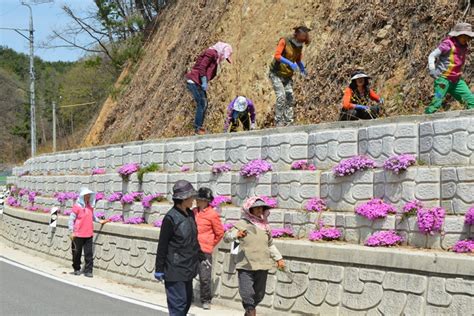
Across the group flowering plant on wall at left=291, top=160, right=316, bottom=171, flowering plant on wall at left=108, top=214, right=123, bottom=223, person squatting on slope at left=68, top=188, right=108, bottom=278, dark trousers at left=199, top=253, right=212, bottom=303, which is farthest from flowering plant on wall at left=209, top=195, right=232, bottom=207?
person squatting on slope at left=68, top=188, right=108, bottom=278

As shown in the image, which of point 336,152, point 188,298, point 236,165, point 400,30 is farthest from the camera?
point 400,30

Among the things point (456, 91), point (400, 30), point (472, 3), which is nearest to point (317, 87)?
point (400, 30)

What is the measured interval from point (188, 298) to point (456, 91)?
5.01 metres

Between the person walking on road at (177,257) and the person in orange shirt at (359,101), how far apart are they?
4207 mm

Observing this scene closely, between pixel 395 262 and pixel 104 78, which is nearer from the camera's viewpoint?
pixel 395 262

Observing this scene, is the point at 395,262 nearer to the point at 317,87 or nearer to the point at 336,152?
the point at 336,152

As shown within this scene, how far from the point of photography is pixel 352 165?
30.5ft

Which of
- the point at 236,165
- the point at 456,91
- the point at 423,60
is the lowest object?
the point at 236,165

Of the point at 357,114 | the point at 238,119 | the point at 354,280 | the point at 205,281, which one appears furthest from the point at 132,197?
the point at 354,280

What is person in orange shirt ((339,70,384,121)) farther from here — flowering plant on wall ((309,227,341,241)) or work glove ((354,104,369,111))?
flowering plant on wall ((309,227,341,241))

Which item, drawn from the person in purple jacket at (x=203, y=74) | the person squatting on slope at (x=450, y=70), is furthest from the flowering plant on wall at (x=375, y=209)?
the person in purple jacket at (x=203, y=74)

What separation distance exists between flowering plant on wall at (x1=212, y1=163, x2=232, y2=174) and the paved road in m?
2.69

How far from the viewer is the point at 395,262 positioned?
782 cm

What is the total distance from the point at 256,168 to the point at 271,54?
875 cm
